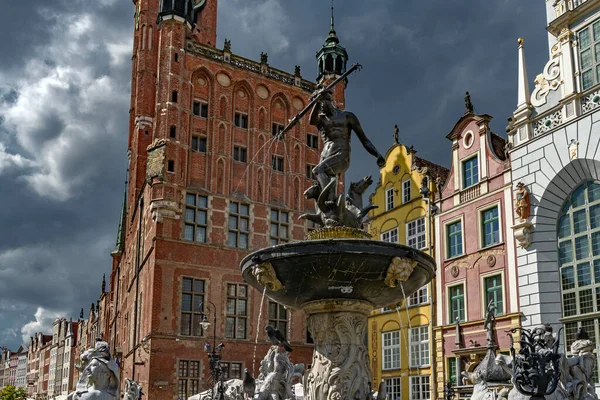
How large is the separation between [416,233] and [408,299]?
2949mm

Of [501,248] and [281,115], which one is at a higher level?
[281,115]

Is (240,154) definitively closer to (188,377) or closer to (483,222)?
(188,377)

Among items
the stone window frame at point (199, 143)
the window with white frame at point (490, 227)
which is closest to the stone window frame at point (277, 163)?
the stone window frame at point (199, 143)

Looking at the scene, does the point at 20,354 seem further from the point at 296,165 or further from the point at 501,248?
the point at 501,248

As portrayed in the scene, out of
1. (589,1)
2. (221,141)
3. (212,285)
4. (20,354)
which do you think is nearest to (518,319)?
(589,1)

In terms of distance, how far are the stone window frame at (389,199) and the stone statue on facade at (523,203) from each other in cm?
865

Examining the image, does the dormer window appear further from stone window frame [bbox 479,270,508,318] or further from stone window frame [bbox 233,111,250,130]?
stone window frame [bbox 233,111,250,130]

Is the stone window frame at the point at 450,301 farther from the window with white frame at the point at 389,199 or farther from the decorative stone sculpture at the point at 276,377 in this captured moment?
the decorative stone sculpture at the point at 276,377

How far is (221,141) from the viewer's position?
3366cm

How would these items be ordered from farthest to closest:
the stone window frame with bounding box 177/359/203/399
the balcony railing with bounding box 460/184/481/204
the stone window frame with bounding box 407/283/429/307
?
the stone window frame with bounding box 177/359/203/399 < the stone window frame with bounding box 407/283/429/307 < the balcony railing with bounding box 460/184/481/204

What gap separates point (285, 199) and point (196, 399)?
577 inches

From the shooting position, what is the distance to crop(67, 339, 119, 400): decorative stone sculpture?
7.26m

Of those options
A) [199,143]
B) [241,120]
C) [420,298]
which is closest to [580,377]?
[420,298]

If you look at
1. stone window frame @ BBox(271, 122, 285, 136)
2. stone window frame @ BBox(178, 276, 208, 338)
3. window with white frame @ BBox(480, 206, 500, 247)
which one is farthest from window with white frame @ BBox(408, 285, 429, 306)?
stone window frame @ BBox(271, 122, 285, 136)
